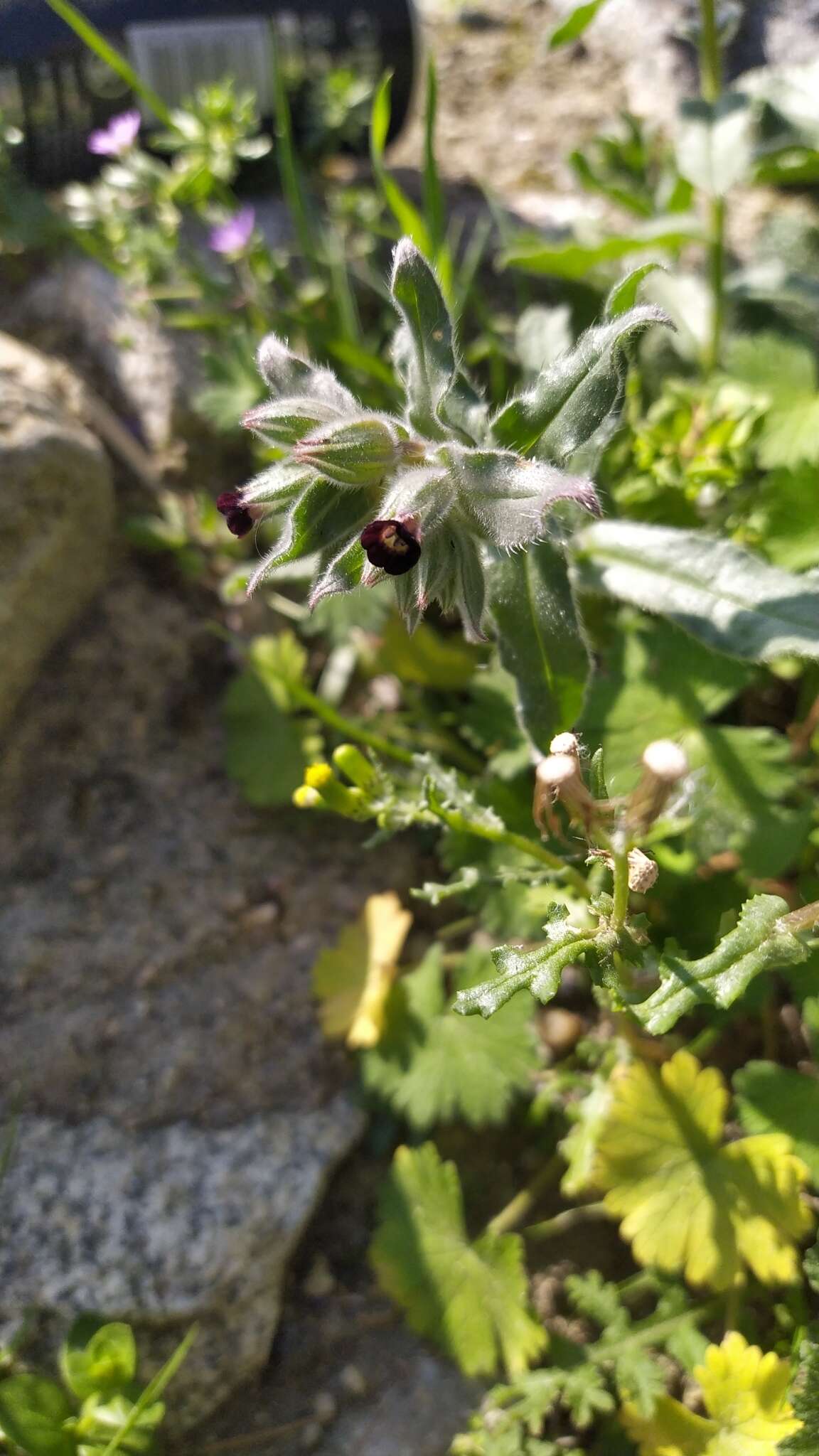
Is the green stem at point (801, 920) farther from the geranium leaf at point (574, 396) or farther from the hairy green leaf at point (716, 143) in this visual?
the hairy green leaf at point (716, 143)

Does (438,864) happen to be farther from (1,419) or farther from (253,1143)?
(1,419)

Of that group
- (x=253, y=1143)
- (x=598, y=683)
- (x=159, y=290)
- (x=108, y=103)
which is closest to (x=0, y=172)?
(x=108, y=103)

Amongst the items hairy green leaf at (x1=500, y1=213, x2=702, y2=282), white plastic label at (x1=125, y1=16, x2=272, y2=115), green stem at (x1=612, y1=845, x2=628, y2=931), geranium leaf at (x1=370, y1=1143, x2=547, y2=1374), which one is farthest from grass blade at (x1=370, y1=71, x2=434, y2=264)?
geranium leaf at (x1=370, y1=1143, x2=547, y2=1374)

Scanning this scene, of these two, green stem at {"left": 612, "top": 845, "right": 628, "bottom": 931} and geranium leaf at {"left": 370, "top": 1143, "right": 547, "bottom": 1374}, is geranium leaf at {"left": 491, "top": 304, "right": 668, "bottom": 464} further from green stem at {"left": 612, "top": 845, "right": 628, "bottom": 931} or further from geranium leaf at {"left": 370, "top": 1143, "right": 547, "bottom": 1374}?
geranium leaf at {"left": 370, "top": 1143, "right": 547, "bottom": 1374}

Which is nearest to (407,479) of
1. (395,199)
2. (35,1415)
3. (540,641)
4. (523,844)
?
(540,641)

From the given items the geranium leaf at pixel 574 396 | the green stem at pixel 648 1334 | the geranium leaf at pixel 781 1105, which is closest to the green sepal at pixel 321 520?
the geranium leaf at pixel 574 396

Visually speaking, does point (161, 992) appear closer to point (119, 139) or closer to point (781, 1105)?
point (781, 1105)
